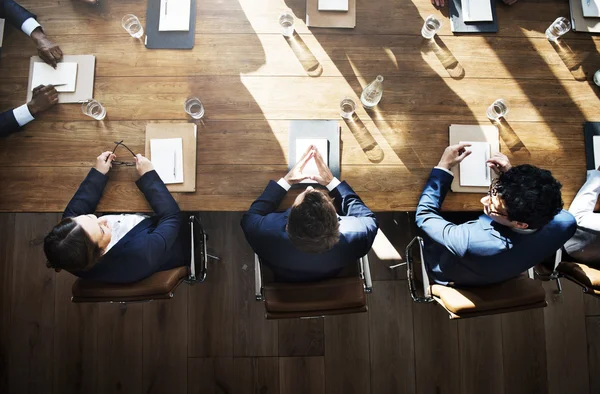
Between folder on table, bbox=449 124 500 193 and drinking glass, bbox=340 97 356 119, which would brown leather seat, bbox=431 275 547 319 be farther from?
drinking glass, bbox=340 97 356 119

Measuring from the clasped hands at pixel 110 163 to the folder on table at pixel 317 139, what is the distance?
0.64 metres

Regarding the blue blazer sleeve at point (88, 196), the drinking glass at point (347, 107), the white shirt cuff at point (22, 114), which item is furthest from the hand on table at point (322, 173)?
the white shirt cuff at point (22, 114)

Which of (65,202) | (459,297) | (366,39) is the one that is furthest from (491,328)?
(65,202)

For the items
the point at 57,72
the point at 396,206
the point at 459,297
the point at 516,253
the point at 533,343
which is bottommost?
the point at 533,343

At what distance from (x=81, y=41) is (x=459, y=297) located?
2.08 metres

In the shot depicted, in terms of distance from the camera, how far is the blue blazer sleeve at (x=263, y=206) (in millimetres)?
1628

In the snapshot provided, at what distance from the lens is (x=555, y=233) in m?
1.48

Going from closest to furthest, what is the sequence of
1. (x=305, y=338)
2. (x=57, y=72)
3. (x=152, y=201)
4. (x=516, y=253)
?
(x=516, y=253) < (x=152, y=201) < (x=57, y=72) < (x=305, y=338)

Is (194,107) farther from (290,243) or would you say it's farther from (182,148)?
(290,243)

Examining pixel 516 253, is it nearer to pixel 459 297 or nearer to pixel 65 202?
pixel 459 297

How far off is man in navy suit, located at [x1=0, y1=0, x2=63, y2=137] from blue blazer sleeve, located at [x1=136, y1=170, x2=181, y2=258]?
591mm

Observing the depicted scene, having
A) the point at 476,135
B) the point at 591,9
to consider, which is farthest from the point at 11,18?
the point at 591,9

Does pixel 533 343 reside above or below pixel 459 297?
below

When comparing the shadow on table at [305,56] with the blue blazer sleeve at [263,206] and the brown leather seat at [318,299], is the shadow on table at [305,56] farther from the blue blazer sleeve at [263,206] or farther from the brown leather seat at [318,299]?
the brown leather seat at [318,299]
